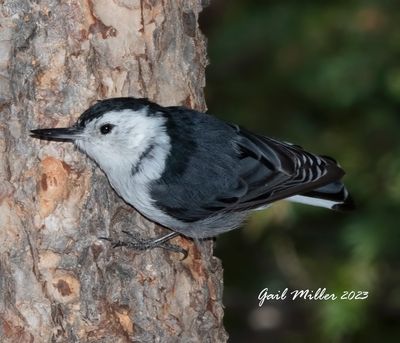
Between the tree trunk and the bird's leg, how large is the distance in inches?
0.9

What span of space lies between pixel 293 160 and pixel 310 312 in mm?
2017

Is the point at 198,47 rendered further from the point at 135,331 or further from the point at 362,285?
the point at 362,285

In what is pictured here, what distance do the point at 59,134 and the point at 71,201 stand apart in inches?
7.8

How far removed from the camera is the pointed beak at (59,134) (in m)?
2.78

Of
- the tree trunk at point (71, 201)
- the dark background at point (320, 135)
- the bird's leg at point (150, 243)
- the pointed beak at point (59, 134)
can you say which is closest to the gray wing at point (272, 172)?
the bird's leg at point (150, 243)

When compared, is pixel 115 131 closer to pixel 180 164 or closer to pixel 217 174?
pixel 180 164

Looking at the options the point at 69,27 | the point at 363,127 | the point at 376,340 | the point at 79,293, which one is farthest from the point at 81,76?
the point at 376,340

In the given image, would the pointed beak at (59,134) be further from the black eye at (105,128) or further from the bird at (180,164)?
the black eye at (105,128)

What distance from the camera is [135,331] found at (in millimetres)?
2834

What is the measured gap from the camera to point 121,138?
3.03 metres

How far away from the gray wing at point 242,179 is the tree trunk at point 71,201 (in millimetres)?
175

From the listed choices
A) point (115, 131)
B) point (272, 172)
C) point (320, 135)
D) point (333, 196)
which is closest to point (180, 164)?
point (115, 131)

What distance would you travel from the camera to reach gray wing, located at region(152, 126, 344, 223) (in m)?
2.99

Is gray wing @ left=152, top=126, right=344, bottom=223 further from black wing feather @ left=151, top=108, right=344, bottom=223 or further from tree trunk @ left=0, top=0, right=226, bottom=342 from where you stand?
tree trunk @ left=0, top=0, right=226, bottom=342
